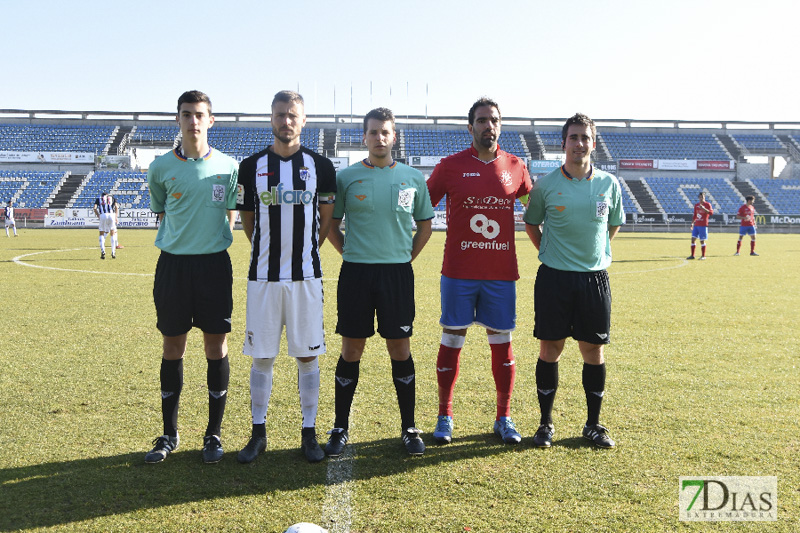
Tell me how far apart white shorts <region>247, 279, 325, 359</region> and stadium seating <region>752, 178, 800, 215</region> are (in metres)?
56.9

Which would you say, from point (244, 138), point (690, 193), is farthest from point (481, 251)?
point (244, 138)

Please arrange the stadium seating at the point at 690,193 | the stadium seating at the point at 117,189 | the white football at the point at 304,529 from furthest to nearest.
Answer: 1. the stadium seating at the point at 690,193
2. the stadium seating at the point at 117,189
3. the white football at the point at 304,529

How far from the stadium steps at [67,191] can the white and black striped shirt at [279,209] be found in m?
51.0

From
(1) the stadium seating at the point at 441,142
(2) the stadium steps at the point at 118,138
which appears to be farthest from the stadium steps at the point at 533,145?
(2) the stadium steps at the point at 118,138

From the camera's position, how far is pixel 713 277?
14.1m

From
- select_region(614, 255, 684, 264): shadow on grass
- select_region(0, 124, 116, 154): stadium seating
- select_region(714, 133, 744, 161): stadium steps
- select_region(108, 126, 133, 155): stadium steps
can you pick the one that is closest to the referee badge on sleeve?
select_region(614, 255, 684, 264): shadow on grass

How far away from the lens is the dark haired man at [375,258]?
13.2 ft

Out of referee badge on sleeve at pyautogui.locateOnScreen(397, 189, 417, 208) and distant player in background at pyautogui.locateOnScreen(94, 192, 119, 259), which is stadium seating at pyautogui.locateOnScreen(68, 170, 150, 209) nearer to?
distant player in background at pyautogui.locateOnScreen(94, 192, 119, 259)

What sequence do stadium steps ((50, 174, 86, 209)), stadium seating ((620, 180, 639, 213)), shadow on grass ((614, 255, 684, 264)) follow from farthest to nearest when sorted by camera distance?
stadium seating ((620, 180, 639, 213)), stadium steps ((50, 174, 86, 209)), shadow on grass ((614, 255, 684, 264))

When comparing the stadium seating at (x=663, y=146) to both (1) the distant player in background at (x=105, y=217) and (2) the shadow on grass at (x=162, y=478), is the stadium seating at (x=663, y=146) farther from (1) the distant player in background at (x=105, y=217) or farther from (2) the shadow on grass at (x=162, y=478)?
(2) the shadow on grass at (x=162, y=478)

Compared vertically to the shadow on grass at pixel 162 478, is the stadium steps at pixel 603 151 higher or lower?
higher

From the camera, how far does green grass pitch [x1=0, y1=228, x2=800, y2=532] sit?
315 centimetres

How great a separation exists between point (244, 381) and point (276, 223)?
2.30 metres

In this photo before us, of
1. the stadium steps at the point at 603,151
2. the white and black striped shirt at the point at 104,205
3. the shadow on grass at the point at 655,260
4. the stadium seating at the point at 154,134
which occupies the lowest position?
the shadow on grass at the point at 655,260
